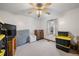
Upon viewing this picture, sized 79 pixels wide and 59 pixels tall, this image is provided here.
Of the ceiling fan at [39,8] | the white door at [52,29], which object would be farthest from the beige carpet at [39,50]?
the ceiling fan at [39,8]

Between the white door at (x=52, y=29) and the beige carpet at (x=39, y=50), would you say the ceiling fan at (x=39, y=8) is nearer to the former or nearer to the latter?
the white door at (x=52, y=29)

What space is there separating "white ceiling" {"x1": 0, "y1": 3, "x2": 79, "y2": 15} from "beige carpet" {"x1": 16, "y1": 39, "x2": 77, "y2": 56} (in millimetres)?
536

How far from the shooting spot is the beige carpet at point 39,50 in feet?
5.00

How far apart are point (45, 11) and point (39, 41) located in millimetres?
502

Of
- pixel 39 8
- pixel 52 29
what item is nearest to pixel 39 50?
pixel 52 29

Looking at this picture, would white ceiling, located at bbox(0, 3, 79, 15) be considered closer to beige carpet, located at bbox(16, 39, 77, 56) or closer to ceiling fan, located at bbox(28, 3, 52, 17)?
ceiling fan, located at bbox(28, 3, 52, 17)

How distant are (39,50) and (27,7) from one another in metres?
A: 0.71

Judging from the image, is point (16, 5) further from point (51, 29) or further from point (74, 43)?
point (74, 43)

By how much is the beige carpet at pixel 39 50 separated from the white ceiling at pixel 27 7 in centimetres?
54

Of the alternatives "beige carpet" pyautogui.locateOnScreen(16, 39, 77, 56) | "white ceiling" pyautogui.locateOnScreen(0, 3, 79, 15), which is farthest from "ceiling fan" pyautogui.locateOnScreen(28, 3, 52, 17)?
"beige carpet" pyautogui.locateOnScreen(16, 39, 77, 56)

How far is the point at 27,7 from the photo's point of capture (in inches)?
60.1

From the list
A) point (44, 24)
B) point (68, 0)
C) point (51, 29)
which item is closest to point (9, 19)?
point (44, 24)

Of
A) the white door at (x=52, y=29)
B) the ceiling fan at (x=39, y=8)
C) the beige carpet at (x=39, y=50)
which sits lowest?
the beige carpet at (x=39, y=50)

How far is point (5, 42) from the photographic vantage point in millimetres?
1451
